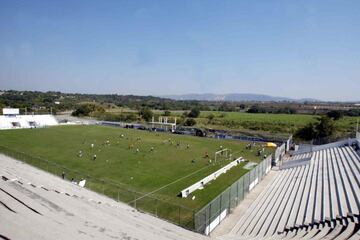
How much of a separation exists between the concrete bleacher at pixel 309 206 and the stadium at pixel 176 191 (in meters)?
0.06

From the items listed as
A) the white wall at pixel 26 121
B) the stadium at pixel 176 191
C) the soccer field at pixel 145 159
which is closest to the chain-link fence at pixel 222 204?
the stadium at pixel 176 191

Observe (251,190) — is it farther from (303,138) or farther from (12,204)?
(303,138)

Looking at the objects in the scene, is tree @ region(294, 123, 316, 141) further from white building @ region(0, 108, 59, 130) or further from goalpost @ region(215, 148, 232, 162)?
white building @ region(0, 108, 59, 130)

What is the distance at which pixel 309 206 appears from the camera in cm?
1728

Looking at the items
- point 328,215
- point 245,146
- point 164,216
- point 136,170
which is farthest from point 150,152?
point 328,215

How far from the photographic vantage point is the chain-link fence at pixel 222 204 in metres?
15.6

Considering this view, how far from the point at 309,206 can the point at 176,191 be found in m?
9.88

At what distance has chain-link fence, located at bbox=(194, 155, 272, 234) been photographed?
15.6 meters

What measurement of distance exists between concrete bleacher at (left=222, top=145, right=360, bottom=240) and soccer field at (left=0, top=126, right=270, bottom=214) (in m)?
4.36

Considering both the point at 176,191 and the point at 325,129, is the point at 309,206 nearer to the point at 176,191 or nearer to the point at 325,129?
the point at 176,191

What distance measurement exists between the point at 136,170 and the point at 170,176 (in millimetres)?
3761

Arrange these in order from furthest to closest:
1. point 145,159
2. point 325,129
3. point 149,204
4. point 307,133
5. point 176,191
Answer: point 307,133, point 325,129, point 145,159, point 176,191, point 149,204

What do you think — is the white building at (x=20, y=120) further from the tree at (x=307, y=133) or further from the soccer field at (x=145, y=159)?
the tree at (x=307, y=133)

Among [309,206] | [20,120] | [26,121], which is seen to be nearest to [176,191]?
[309,206]
